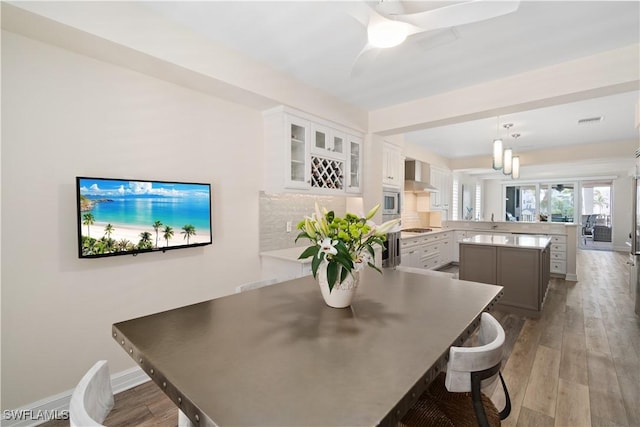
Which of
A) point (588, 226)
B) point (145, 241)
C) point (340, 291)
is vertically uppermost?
point (145, 241)

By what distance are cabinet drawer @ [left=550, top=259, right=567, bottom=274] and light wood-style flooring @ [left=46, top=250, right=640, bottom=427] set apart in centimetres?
126

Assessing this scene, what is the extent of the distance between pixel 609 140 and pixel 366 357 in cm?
687

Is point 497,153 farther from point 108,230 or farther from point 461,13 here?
point 108,230

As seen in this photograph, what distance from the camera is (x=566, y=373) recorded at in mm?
2357

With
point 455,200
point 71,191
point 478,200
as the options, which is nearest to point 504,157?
point 455,200

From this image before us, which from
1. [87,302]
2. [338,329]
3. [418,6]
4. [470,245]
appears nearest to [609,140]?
[470,245]

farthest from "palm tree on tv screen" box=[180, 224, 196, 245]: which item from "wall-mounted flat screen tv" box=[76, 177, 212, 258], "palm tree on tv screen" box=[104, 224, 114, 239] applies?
"palm tree on tv screen" box=[104, 224, 114, 239]

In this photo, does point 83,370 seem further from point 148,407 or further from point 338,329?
point 338,329

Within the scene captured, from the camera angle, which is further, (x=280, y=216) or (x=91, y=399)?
(x=280, y=216)

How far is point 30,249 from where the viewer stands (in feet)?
5.99

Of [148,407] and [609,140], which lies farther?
[609,140]

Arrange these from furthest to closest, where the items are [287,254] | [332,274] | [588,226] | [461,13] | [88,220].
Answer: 1. [588,226]
2. [287,254]
3. [88,220]
4. [461,13]
5. [332,274]

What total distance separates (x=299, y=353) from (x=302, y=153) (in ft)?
7.99

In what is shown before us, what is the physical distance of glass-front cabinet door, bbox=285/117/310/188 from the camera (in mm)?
3060
